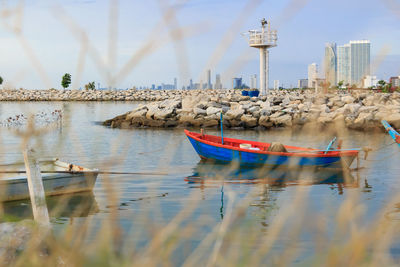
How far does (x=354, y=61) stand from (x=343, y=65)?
Answer: 22 centimetres

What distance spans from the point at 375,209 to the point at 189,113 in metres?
24.2

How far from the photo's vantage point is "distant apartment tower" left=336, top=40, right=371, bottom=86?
2105mm

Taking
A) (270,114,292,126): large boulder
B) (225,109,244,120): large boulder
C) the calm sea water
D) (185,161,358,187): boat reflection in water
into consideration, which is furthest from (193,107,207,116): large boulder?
(185,161,358,187): boat reflection in water

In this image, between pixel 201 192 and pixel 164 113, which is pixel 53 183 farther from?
pixel 164 113

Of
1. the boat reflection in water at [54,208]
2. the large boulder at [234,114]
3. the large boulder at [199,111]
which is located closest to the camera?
the boat reflection in water at [54,208]

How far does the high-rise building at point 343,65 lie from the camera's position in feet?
6.76

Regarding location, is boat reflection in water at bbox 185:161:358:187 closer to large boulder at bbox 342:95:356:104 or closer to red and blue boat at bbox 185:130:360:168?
red and blue boat at bbox 185:130:360:168

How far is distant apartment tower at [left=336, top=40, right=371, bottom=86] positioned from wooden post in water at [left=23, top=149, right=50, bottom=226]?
2241mm

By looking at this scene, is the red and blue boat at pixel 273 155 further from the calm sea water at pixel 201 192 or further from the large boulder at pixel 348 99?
the large boulder at pixel 348 99

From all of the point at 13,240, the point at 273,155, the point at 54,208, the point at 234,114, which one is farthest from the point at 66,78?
the point at 234,114

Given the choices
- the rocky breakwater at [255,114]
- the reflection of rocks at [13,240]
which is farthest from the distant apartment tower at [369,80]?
the rocky breakwater at [255,114]

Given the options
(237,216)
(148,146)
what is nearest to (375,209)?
(237,216)

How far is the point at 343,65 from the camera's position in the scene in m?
2.08

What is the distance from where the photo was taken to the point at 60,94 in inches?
3533
